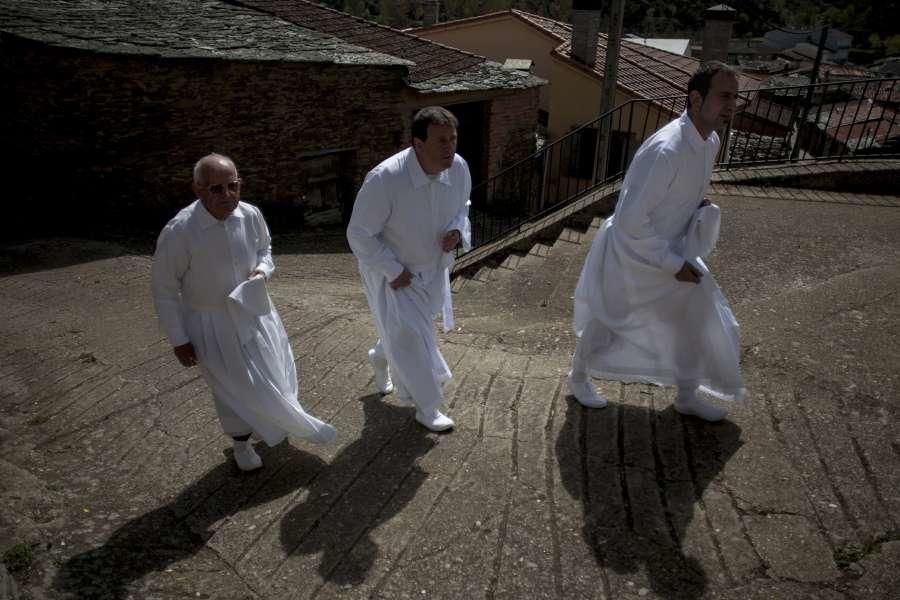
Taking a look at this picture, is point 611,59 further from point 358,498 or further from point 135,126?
point 358,498

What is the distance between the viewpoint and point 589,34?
723 inches

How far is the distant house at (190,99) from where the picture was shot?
10.3 m

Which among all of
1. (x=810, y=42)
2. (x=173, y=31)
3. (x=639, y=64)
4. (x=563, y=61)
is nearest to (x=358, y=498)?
(x=173, y=31)

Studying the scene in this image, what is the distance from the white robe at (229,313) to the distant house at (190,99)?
8.55 metres

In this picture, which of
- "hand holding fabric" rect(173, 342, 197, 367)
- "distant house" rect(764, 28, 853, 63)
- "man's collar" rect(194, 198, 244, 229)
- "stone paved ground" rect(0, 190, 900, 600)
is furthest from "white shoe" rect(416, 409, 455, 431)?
"distant house" rect(764, 28, 853, 63)

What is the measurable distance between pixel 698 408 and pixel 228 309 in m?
2.78

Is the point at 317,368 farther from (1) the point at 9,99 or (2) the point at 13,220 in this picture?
(1) the point at 9,99

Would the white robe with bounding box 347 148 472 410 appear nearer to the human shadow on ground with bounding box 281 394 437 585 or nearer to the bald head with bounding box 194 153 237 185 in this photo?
the human shadow on ground with bounding box 281 394 437 585

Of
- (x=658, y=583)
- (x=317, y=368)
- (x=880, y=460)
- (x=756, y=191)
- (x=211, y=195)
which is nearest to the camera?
(x=658, y=583)

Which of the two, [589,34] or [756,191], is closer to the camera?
[756,191]

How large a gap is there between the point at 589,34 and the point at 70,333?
16657 mm

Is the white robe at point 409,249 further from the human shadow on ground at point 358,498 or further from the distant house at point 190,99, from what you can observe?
the distant house at point 190,99

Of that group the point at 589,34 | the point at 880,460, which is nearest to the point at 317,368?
the point at 880,460

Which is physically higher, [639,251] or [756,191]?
[639,251]
